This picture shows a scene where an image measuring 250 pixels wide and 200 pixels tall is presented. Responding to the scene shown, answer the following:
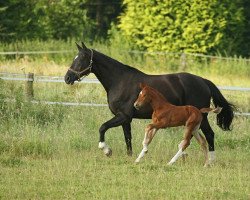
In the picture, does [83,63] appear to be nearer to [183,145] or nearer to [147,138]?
[147,138]

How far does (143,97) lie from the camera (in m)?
12.1

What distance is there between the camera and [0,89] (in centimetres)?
1644

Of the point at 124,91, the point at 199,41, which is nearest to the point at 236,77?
the point at 199,41

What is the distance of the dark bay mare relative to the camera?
12953 mm

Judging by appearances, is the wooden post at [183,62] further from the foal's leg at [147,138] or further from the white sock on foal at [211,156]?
the foal's leg at [147,138]

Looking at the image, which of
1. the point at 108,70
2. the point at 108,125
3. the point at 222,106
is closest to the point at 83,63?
the point at 108,70

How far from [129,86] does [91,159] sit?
4.78 ft

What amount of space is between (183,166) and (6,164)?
8.57 ft

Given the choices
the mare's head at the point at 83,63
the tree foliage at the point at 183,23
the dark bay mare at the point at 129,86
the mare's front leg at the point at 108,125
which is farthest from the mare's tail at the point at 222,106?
the tree foliage at the point at 183,23

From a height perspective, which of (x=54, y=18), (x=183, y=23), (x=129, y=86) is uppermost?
(x=129, y=86)

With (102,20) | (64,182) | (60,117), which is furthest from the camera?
(102,20)

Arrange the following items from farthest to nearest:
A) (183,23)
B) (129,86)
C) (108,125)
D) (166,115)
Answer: (183,23)
(129,86)
(108,125)
(166,115)

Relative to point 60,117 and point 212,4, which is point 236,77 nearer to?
point 212,4

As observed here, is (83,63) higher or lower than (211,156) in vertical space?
higher
